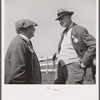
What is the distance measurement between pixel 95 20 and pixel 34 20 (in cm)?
49

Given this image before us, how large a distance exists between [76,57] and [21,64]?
1.45 ft

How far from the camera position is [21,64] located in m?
1.70

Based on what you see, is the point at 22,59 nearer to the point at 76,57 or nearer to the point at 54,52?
the point at 54,52

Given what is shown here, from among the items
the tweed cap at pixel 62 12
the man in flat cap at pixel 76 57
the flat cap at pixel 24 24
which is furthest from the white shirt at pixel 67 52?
the flat cap at pixel 24 24

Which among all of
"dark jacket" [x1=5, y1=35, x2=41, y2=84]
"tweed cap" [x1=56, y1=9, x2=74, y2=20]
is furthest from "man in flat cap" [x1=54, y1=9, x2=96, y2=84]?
"dark jacket" [x1=5, y1=35, x2=41, y2=84]

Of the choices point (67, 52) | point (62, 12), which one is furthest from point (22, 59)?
point (62, 12)

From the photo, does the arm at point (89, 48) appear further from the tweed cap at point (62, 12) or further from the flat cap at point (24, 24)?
the flat cap at point (24, 24)

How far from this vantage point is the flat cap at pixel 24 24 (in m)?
1.73

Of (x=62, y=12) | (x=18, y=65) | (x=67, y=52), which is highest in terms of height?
(x=62, y=12)

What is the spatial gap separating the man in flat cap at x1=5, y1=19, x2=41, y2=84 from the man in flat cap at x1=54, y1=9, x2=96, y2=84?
0.66 ft

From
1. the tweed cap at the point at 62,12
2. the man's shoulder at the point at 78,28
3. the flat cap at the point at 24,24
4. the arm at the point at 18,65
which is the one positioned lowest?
the arm at the point at 18,65

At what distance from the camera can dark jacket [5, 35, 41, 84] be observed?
170 centimetres

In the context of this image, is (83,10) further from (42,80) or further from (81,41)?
(42,80)
